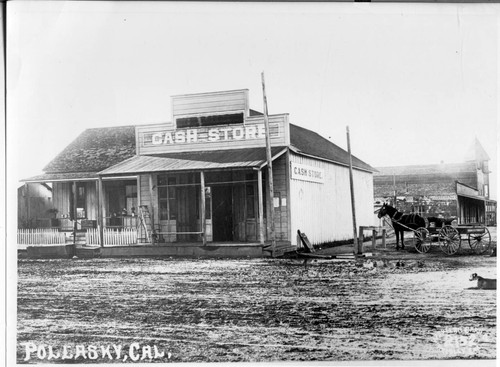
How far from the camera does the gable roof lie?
9.30m

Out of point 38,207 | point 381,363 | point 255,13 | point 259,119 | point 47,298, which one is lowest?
point 381,363

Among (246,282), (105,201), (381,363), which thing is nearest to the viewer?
(381,363)

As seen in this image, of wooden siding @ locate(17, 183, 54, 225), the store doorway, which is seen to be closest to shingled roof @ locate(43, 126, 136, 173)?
wooden siding @ locate(17, 183, 54, 225)

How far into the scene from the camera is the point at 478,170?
356 inches

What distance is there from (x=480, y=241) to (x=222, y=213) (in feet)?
12.5

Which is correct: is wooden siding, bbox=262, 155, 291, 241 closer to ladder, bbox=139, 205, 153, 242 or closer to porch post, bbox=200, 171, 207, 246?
porch post, bbox=200, 171, 207, 246

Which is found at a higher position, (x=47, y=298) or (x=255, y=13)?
(x=255, y=13)

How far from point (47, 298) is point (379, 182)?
490 centimetres

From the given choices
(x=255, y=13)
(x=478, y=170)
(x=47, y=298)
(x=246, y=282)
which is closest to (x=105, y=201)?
(x=47, y=298)

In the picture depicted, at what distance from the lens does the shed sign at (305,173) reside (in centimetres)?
985

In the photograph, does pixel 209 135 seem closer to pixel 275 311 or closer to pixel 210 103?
pixel 210 103

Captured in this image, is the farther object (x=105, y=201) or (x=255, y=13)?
(x=105, y=201)

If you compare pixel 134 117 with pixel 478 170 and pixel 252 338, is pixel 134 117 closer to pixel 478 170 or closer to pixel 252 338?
pixel 252 338

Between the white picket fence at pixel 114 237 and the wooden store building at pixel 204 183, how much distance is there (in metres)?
0.01
